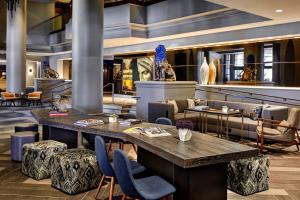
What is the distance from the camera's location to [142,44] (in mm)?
14703

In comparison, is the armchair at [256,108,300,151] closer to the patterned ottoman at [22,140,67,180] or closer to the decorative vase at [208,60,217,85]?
the patterned ottoman at [22,140,67,180]

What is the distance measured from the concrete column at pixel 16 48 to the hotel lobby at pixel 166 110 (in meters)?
0.05

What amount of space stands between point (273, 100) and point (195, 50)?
161 inches

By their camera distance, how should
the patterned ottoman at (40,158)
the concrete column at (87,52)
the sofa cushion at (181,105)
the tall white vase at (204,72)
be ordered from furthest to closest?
the tall white vase at (204,72) → the sofa cushion at (181,105) → the concrete column at (87,52) → the patterned ottoman at (40,158)

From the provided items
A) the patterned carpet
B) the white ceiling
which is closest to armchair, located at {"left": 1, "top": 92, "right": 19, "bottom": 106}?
the patterned carpet

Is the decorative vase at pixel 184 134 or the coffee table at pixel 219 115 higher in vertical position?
the decorative vase at pixel 184 134

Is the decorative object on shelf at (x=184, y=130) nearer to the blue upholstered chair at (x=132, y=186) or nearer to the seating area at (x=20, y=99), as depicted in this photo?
the blue upholstered chair at (x=132, y=186)

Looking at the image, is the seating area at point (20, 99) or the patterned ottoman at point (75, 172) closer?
the patterned ottoman at point (75, 172)

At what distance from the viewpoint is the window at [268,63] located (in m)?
9.64

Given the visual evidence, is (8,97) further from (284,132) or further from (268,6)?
(284,132)

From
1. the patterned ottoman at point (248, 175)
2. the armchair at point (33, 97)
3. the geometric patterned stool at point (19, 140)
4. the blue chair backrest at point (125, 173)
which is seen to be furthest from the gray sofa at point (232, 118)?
the armchair at point (33, 97)

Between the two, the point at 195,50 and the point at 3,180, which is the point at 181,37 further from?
the point at 3,180

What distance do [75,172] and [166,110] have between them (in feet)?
14.0

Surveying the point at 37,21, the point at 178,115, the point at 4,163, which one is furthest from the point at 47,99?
the point at 4,163
